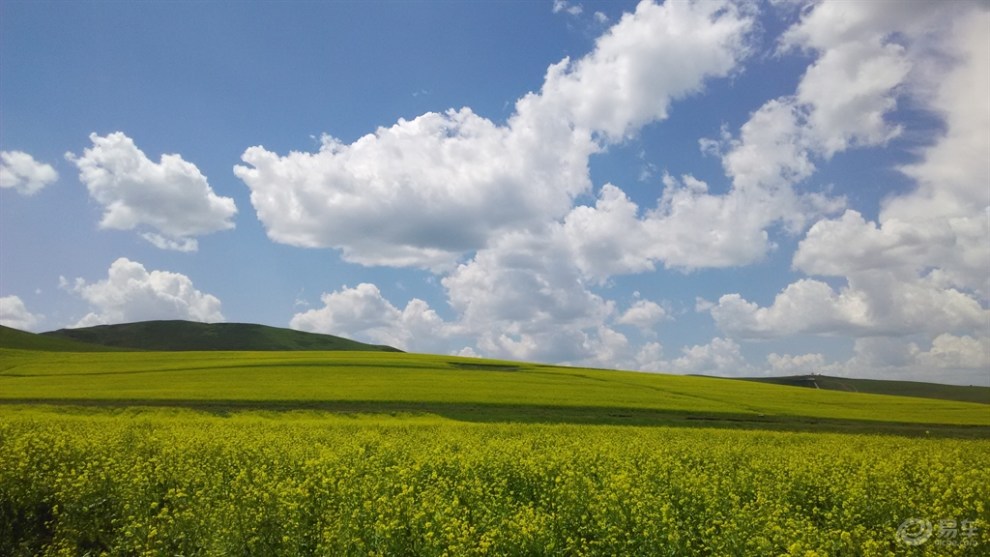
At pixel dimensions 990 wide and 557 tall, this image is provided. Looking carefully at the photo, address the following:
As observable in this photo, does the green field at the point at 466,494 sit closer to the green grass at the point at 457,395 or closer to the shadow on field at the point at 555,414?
the shadow on field at the point at 555,414

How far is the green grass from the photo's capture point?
1406 inches

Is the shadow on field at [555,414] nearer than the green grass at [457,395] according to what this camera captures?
Yes

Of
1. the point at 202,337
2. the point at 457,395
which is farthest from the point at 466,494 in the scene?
the point at 202,337

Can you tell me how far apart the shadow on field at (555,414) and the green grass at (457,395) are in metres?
0.09

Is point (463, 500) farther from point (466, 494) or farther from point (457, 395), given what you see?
point (457, 395)

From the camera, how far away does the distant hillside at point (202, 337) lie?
151 meters

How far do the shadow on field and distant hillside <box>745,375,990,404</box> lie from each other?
77.8 m

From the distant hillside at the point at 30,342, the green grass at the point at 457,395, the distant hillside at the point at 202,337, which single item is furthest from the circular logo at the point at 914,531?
the distant hillside at the point at 202,337

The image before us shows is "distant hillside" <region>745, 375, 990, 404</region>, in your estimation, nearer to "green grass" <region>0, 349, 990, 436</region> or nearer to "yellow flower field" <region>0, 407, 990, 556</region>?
"green grass" <region>0, 349, 990, 436</region>

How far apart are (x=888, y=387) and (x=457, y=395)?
405ft

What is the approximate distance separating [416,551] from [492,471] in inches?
221

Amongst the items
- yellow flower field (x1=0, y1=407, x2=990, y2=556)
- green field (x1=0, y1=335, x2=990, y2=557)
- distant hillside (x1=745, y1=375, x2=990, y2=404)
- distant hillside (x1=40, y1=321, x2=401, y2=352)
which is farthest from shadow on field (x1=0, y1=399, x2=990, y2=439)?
distant hillside (x1=40, y1=321, x2=401, y2=352)

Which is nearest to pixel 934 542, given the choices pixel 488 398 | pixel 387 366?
pixel 488 398

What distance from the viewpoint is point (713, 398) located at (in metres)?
46.2
